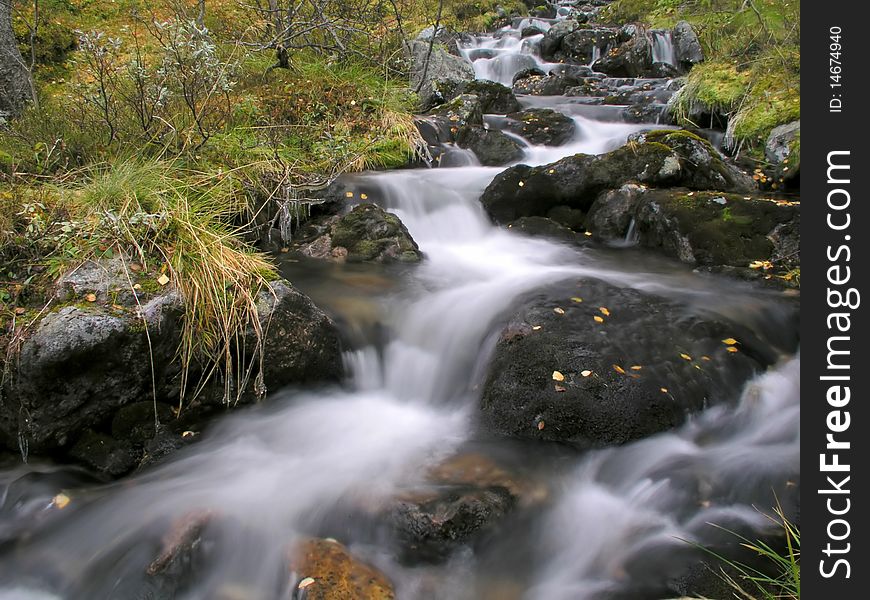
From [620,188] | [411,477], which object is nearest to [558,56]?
[620,188]

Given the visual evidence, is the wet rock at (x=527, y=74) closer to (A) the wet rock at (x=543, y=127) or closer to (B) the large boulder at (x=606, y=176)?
(A) the wet rock at (x=543, y=127)

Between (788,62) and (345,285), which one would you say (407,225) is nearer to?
(345,285)

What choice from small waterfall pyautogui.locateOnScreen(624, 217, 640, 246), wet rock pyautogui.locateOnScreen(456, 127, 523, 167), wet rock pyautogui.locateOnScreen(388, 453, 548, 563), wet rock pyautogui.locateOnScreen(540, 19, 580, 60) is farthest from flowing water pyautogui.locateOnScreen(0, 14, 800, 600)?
wet rock pyautogui.locateOnScreen(540, 19, 580, 60)

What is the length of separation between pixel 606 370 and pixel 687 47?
1322 cm

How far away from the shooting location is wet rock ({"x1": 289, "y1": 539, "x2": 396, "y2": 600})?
9.18 feet

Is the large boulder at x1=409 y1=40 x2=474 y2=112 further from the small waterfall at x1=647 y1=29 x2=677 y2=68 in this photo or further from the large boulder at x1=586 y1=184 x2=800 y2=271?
the small waterfall at x1=647 y1=29 x2=677 y2=68

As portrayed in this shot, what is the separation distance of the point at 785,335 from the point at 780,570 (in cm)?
247

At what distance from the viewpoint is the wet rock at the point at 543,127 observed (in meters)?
9.69

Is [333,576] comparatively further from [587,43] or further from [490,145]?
[587,43]

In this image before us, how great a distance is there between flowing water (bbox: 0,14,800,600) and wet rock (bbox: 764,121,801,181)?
2617mm

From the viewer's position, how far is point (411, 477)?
356 centimetres

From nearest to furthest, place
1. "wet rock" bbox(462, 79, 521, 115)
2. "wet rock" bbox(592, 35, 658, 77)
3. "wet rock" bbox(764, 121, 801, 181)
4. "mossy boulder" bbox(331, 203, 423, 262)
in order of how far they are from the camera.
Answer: "mossy boulder" bbox(331, 203, 423, 262) → "wet rock" bbox(764, 121, 801, 181) → "wet rock" bbox(462, 79, 521, 115) → "wet rock" bbox(592, 35, 658, 77)

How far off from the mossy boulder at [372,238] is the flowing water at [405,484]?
932 mm

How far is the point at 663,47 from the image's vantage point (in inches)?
575
